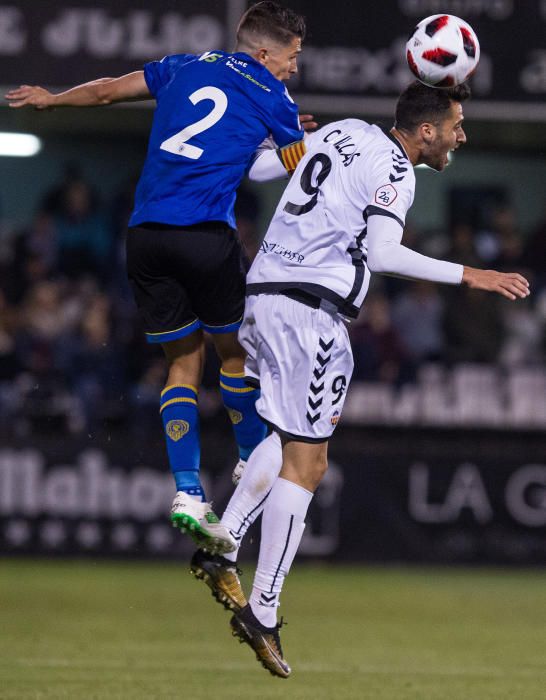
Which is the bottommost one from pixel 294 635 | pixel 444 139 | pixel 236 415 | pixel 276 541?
pixel 294 635

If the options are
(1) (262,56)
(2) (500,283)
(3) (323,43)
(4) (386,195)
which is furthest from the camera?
(3) (323,43)

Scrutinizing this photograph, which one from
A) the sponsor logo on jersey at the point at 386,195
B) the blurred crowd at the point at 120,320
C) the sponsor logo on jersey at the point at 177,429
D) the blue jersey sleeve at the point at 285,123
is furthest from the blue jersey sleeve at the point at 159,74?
the blurred crowd at the point at 120,320

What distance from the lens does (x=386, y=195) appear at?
543cm

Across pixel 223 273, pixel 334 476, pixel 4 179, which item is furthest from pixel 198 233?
pixel 4 179

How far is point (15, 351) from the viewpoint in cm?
1119

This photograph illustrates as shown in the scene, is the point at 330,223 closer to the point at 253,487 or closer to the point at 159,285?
the point at 159,285

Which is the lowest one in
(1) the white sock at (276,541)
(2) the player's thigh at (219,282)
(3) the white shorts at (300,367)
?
(1) the white sock at (276,541)

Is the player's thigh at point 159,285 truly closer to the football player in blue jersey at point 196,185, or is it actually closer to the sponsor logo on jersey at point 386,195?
the football player in blue jersey at point 196,185

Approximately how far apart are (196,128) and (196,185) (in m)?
0.23

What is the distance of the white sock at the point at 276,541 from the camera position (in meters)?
5.61

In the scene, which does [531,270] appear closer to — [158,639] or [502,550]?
[502,550]

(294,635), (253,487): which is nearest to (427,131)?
(253,487)

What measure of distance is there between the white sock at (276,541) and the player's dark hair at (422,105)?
149cm

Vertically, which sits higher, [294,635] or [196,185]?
[196,185]
